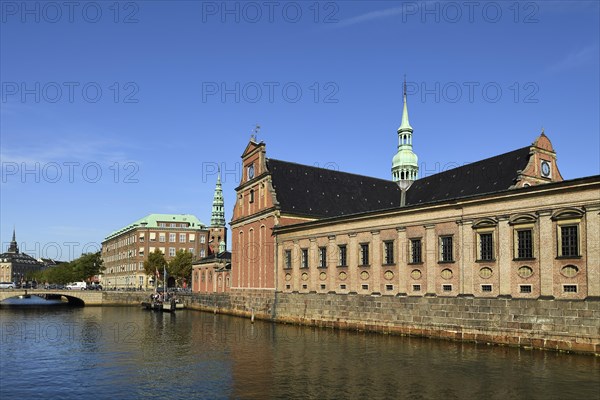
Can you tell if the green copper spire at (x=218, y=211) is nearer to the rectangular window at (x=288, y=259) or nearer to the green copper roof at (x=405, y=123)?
the green copper roof at (x=405, y=123)

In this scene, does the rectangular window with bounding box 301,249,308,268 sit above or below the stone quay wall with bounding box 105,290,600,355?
above

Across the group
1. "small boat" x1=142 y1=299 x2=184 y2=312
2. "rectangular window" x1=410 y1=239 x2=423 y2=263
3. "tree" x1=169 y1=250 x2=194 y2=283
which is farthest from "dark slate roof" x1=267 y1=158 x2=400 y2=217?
"tree" x1=169 y1=250 x2=194 y2=283

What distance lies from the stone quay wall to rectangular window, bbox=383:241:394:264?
354cm

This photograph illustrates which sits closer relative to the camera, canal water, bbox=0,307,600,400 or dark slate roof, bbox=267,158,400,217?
canal water, bbox=0,307,600,400

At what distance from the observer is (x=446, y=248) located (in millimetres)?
47062

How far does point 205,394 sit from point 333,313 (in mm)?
Answer: 31826

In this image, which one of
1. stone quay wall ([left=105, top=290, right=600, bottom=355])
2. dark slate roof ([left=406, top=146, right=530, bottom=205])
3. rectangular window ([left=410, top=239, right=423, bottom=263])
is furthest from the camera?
dark slate roof ([left=406, top=146, right=530, bottom=205])

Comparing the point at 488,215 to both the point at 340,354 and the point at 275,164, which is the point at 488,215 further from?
the point at 275,164

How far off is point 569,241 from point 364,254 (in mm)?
21622

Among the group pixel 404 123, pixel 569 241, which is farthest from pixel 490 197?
pixel 404 123

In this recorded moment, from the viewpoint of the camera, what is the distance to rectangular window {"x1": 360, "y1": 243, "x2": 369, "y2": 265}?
181ft

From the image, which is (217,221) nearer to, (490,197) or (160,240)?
(160,240)

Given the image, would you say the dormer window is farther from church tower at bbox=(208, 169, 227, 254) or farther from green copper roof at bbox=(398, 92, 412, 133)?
church tower at bbox=(208, 169, 227, 254)

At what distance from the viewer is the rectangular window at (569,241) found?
37562 mm
